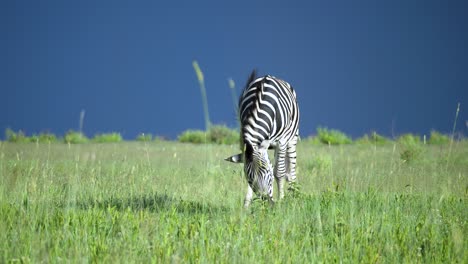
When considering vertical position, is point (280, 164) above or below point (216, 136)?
below

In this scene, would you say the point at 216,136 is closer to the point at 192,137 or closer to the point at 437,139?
the point at 192,137

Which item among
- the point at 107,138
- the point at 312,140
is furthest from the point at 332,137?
the point at 107,138

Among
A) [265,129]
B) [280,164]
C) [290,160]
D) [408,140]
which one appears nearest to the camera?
[265,129]

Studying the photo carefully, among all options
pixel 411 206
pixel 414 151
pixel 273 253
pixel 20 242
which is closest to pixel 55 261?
pixel 20 242

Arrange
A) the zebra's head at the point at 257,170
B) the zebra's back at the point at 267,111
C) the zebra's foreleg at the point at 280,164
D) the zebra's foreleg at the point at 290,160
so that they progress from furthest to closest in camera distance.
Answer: the zebra's foreleg at the point at 290,160
the zebra's foreleg at the point at 280,164
the zebra's back at the point at 267,111
the zebra's head at the point at 257,170

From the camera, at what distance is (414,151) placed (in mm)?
17906

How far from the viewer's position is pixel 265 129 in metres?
8.18

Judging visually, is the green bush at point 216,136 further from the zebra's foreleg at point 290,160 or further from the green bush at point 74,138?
the zebra's foreleg at point 290,160

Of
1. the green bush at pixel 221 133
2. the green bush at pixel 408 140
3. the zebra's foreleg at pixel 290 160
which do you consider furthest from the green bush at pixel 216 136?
the zebra's foreleg at pixel 290 160

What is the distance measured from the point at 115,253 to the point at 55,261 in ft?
1.80

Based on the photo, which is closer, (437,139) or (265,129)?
(265,129)

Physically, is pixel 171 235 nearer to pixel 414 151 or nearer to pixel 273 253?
pixel 273 253

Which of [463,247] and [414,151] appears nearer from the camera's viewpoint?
[463,247]

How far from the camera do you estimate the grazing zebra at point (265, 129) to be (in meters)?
7.19
